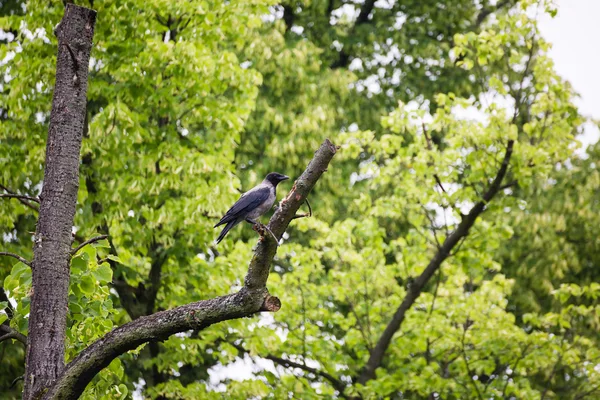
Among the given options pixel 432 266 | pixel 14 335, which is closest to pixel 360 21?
pixel 432 266

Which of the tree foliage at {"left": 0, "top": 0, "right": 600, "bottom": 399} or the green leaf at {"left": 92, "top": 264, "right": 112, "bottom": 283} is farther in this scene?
the tree foliage at {"left": 0, "top": 0, "right": 600, "bottom": 399}

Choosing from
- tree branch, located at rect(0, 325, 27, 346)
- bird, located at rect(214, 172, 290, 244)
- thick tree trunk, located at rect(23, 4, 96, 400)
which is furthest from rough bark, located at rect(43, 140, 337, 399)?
bird, located at rect(214, 172, 290, 244)

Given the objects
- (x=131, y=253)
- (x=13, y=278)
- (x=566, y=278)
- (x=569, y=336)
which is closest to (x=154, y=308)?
(x=131, y=253)

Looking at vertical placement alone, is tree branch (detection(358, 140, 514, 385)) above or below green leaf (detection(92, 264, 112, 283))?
above

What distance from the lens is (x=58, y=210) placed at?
6160 mm

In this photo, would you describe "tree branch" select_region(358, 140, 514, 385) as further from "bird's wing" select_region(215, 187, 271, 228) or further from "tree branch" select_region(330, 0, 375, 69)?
"tree branch" select_region(330, 0, 375, 69)

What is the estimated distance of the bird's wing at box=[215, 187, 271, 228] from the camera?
24.0 ft

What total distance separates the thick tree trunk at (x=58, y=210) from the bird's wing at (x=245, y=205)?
1.55 meters

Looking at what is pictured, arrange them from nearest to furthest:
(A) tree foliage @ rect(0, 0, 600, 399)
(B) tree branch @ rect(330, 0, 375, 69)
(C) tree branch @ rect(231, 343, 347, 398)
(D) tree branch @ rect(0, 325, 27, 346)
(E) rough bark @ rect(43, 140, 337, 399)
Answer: (E) rough bark @ rect(43, 140, 337, 399), (D) tree branch @ rect(0, 325, 27, 346), (A) tree foliage @ rect(0, 0, 600, 399), (C) tree branch @ rect(231, 343, 347, 398), (B) tree branch @ rect(330, 0, 375, 69)

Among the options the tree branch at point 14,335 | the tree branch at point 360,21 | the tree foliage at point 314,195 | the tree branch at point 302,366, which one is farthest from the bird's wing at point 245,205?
the tree branch at point 360,21

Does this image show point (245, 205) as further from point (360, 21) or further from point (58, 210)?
point (360, 21)

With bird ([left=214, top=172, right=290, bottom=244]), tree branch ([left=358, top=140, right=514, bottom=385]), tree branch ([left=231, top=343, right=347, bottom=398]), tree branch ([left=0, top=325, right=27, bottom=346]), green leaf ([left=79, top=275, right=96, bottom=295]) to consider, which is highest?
tree branch ([left=358, top=140, right=514, bottom=385])

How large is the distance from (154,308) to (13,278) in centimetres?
492

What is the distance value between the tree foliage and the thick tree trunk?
1.13ft
